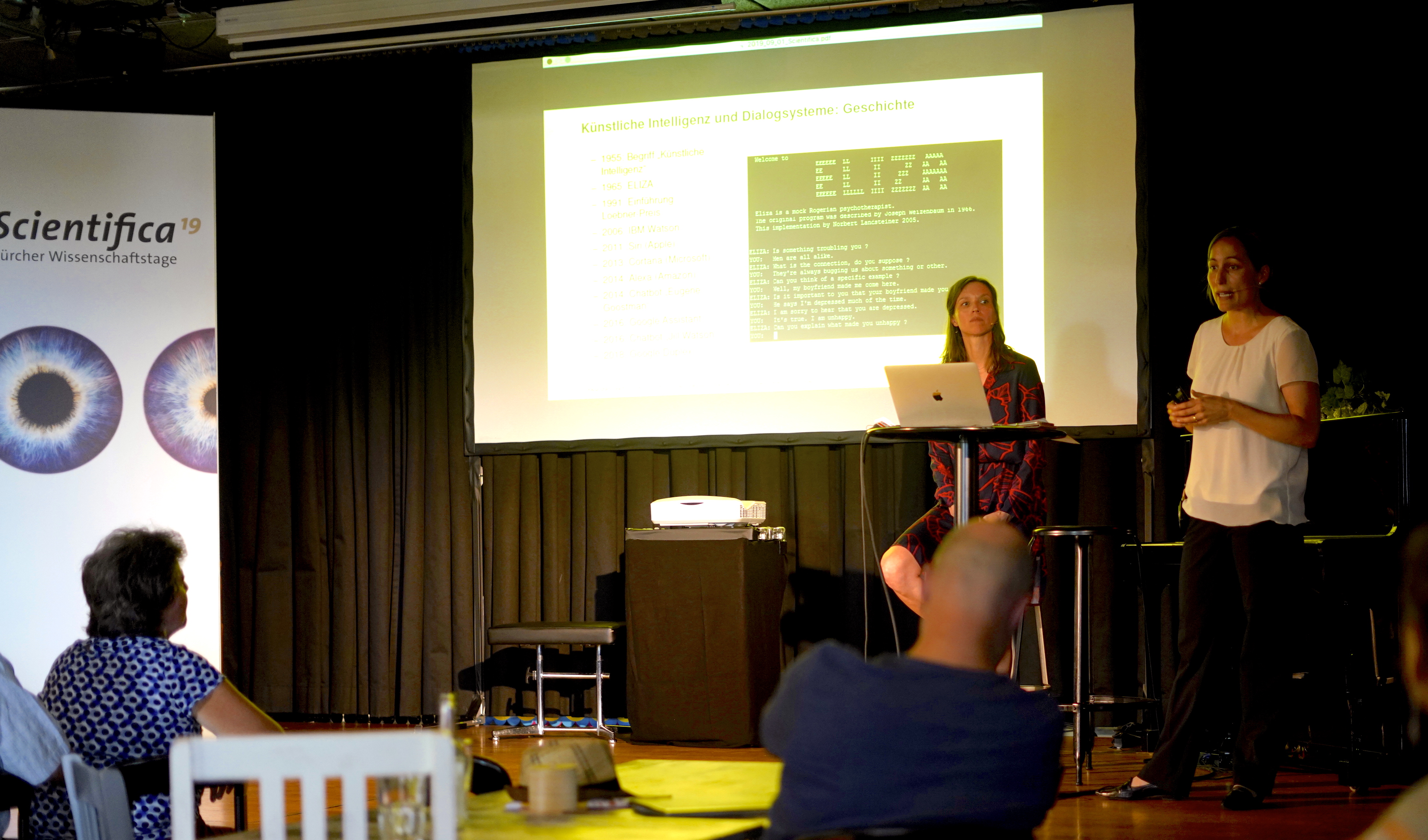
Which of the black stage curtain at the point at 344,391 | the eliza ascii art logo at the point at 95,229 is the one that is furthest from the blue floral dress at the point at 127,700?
the black stage curtain at the point at 344,391

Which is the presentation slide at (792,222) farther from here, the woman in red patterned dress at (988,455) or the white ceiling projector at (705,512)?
the woman in red patterned dress at (988,455)

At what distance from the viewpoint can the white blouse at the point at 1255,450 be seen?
3.63 meters

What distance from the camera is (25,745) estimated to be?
228 centimetres

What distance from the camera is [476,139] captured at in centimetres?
577

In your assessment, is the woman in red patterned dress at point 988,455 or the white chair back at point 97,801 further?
the woman in red patterned dress at point 988,455

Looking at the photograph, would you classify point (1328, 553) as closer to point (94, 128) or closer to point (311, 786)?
point (311, 786)

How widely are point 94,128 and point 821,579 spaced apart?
3.50 metres

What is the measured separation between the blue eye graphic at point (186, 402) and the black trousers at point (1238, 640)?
363 cm

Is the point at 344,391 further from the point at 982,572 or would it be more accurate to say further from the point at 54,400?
the point at 982,572

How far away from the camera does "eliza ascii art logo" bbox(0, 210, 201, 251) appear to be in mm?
5090

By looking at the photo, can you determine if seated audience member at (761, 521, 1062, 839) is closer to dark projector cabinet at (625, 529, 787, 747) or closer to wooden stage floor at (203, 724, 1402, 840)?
wooden stage floor at (203, 724, 1402, 840)

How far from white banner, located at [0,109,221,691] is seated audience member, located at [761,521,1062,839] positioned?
159 inches

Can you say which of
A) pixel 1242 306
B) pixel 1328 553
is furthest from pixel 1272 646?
pixel 1242 306

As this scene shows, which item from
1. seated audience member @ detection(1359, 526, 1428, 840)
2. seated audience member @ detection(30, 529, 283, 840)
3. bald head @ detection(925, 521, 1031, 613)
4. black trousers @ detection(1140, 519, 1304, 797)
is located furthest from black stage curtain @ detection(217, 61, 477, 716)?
seated audience member @ detection(1359, 526, 1428, 840)
